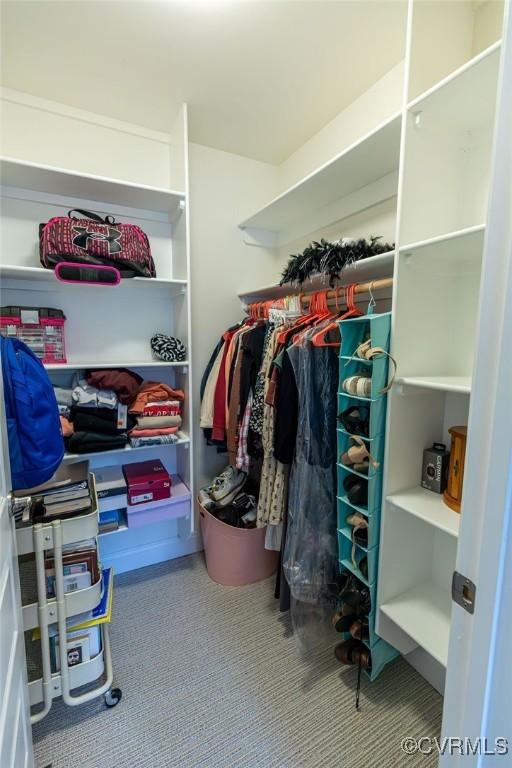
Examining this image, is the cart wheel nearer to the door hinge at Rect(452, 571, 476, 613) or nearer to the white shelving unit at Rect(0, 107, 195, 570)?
the white shelving unit at Rect(0, 107, 195, 570)

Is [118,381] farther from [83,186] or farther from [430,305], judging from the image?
[430,305]

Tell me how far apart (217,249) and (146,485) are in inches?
62.2

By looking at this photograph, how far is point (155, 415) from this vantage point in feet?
6.28

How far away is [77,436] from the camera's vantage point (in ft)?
5.69

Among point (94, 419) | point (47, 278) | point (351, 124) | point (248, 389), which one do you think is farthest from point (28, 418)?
point (351, 124)

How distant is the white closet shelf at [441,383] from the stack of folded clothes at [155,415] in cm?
126

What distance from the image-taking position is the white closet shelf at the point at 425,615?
3.98 feet

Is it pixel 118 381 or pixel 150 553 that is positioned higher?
pixel 118 381

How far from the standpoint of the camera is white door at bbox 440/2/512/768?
1.66ft

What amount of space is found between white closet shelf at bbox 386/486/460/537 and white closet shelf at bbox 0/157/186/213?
1861 millimetres

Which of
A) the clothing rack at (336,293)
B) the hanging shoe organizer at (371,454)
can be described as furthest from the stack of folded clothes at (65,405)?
the hanging shoe organizer at (371,454)

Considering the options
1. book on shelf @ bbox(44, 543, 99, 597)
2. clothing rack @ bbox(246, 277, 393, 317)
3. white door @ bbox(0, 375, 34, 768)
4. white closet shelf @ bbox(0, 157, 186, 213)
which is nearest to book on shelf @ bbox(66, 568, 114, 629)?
book on shelf @ bbox(44, 543, 99, 597)

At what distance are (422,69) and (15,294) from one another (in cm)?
Result: 204

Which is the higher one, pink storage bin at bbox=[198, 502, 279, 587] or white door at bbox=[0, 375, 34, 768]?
white door at bbox=[0, 375, 34, 768]
